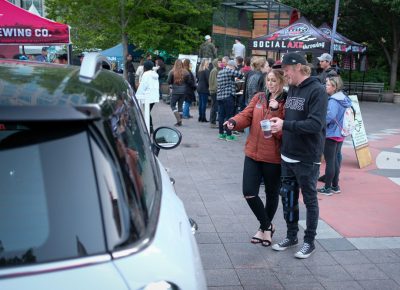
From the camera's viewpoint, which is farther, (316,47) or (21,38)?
(316,47)

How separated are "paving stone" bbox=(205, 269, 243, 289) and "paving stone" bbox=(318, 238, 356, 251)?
1202 mm

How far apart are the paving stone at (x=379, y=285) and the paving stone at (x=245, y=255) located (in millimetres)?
871

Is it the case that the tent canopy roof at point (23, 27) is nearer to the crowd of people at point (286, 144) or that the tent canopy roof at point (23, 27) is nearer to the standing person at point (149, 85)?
the standing person at point (149, 85)

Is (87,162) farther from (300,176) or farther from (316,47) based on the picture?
(316,47)

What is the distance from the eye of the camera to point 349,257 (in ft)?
15.3

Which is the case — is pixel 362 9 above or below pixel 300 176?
above

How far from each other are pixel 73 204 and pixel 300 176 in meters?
3.00

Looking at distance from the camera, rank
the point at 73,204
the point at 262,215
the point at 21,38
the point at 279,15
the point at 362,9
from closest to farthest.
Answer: the point at 73,204, the point at 262,215, the point at 21,38, the point at 279,15, the point at 362,9

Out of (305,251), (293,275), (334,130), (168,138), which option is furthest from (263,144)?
(334,130)

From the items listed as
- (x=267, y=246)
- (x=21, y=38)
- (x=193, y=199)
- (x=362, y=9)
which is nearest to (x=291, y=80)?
(x=267, y=246)

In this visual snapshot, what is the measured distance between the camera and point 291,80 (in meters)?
4.34

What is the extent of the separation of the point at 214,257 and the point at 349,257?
4.32 ft

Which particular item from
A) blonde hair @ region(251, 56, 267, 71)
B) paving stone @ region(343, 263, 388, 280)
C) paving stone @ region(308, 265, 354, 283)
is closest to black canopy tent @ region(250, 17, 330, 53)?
blonde hair @ region(251, 56, 267, 71)

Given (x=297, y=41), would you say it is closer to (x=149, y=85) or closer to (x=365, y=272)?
(x=149, y=85)
